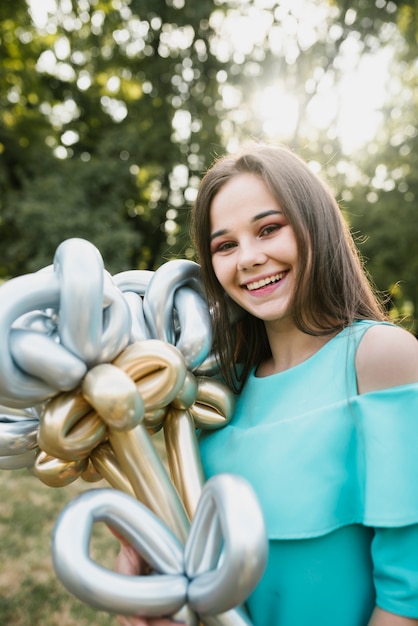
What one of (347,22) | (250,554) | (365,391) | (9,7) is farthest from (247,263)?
(347,22)

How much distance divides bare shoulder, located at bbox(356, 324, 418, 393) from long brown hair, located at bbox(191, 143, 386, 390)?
0.14m

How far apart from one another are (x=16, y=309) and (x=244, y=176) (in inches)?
27.4

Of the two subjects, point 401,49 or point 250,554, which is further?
point 401,49

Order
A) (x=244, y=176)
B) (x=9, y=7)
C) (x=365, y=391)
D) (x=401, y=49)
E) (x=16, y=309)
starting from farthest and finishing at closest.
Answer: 1. (x=401, y=49)
2. (x=9, y=7)
3. (x=244, y=176)
4. (x=365, y=391)
5. (x=16, y=309)

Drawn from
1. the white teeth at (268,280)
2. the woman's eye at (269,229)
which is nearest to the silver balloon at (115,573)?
the white teeth at (268,280)

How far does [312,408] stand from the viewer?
1323mm

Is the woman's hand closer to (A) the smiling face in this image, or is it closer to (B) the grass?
(A) the smiling face

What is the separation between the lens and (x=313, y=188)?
58.9 inches

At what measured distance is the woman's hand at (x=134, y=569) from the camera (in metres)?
1.06

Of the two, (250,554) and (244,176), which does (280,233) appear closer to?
(244,176)

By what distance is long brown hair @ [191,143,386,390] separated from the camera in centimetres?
143

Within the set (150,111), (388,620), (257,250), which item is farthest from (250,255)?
(150,111)

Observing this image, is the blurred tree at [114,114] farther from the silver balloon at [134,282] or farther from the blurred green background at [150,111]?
the silver balloon at [134,282]

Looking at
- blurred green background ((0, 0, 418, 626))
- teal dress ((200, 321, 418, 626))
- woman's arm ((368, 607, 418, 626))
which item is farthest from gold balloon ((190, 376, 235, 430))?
blurred green background ((0, 0, 418, 626))
